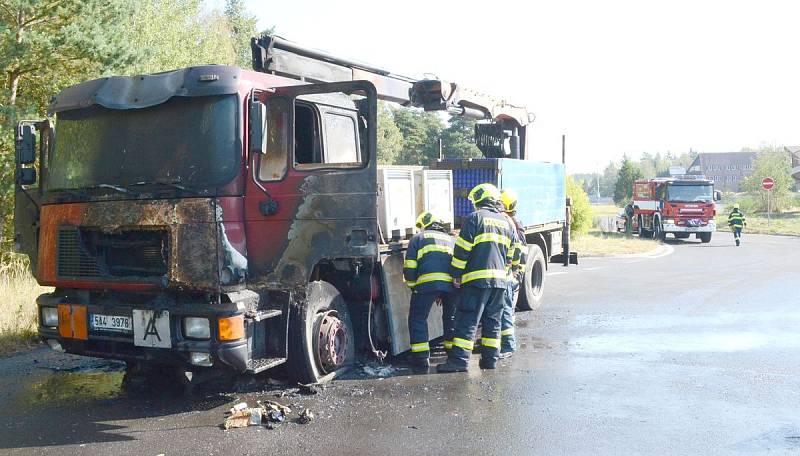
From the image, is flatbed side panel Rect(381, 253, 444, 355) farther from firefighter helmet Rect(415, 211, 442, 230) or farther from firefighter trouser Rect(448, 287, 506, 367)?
firefighter trouser Rect(448, 287, 506, 367)

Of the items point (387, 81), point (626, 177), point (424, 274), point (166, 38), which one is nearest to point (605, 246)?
point (166, 38)

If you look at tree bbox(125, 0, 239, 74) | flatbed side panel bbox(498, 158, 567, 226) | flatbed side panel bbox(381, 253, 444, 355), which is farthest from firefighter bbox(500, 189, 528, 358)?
tree bbox(125, 0, 239, 74)

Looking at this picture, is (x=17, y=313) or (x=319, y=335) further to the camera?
(x=17, y=313)

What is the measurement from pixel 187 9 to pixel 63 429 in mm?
23265

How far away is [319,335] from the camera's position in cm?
659

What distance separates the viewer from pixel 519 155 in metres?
12.7

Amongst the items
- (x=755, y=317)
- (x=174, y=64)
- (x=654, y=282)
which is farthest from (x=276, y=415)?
(x=174, y=64)

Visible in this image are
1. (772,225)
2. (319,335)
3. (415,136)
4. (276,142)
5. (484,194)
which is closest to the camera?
(276,142)

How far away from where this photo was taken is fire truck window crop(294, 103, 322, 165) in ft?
22.1

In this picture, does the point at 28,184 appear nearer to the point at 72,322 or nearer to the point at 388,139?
the point at 72,322

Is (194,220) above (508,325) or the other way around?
above

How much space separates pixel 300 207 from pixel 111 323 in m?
1.80

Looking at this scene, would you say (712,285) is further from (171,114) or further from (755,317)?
(171,114)

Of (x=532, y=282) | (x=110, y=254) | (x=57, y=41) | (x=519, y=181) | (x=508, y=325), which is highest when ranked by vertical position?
(x=57, y=41)
